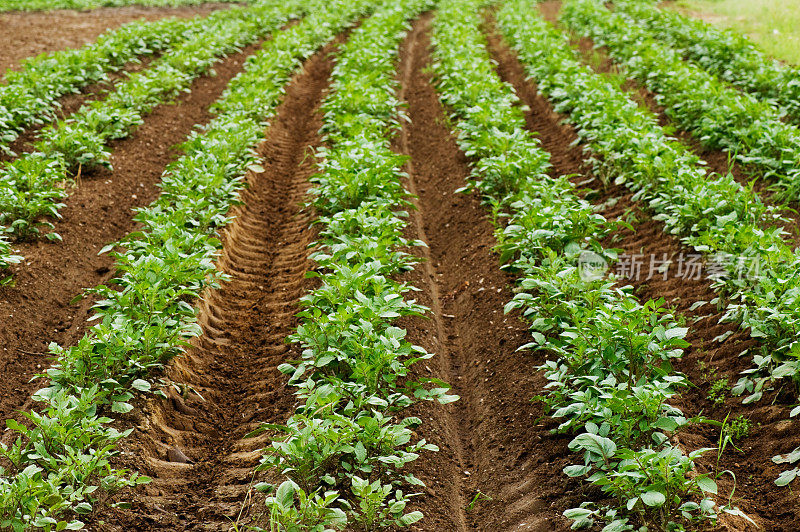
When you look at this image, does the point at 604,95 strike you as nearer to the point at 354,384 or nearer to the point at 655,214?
the point at 655,214

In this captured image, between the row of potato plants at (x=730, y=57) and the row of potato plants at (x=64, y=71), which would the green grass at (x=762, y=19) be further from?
the row of potato plants at (x=64, y=71)

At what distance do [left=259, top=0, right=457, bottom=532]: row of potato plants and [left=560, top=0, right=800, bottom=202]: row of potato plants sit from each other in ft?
12.8

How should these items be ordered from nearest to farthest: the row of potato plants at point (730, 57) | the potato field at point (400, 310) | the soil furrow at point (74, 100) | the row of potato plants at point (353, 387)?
the row of potato plants at point (353, 387)
the potato field at point (400, 310)
the soil furrow at point (74, 100)
the row of potato plants at point (730, 57)

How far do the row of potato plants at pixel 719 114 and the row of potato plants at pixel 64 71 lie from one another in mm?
8205

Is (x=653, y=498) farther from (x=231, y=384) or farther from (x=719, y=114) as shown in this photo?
(x=719, y=114)

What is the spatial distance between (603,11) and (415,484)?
15.8 metres

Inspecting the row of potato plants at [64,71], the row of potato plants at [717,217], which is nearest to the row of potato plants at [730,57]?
the row of potato plants at [717,217]

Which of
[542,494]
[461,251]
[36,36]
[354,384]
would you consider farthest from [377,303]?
[36,36]

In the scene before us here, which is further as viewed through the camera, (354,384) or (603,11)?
(603,11)

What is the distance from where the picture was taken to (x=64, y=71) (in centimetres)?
1107

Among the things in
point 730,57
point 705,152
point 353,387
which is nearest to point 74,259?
point 353,387

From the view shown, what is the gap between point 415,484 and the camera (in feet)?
13.3

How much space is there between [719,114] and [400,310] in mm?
5666

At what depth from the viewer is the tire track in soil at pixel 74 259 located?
5.41 metres
